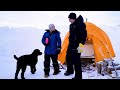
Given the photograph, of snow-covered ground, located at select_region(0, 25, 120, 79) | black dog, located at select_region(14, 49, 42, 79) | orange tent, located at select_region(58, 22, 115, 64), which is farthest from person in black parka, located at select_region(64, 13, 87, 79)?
orange tent, located at select_region(58, 22, 115, 64)

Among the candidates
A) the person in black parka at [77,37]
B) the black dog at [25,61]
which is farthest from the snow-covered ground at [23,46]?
the person in black parka at [77,37]

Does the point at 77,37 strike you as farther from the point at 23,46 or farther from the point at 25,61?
the point at 23,46

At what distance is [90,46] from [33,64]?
123 inches

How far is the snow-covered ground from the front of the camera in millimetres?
7943

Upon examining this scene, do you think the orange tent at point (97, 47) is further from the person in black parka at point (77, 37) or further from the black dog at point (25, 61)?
the person in black parka at point (77, 37)

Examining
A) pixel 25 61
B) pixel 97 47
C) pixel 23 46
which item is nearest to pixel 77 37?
pixel 25 61

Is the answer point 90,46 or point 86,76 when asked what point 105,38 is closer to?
point 90,46

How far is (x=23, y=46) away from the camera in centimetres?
1597

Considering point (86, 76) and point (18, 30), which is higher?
point (18, 30)

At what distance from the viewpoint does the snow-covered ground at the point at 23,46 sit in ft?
26.1

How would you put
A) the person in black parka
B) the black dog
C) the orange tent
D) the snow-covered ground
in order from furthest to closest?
the orange tent
the snow-covered ground
the black dog
the person in black parka

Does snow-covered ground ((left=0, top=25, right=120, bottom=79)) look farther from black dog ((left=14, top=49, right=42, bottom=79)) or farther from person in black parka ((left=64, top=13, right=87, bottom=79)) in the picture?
person in black parka ((left=64, top=13, right=87, bottom=79))
